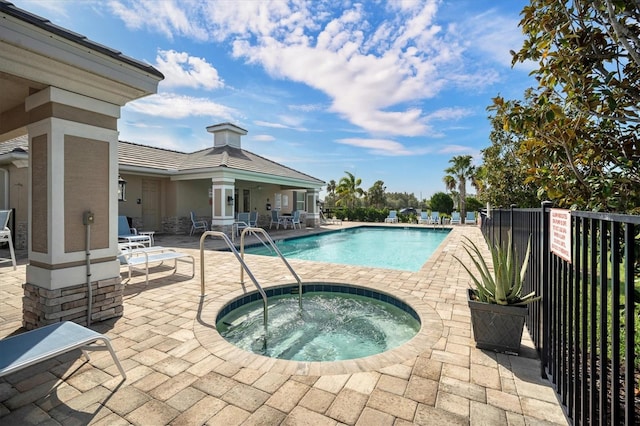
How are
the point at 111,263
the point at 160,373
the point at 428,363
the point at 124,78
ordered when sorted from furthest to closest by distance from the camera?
the point at 111,263 < the point at 124,78 < the point at 428,363 < the point at 160,373

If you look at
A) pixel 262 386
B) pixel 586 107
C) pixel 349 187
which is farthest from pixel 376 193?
pixel 262 386

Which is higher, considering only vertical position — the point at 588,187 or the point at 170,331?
the point at 588,187

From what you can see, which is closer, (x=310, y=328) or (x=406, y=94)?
(x=310, y=328)

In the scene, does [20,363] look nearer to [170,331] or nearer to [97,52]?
[170,331]

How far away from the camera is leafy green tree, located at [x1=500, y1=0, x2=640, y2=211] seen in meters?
2.54

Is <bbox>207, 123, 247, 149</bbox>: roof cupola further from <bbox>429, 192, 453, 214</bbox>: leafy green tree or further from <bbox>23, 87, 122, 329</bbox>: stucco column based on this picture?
<bbox>429, 192, 453, 214</bbox>: leafy green tree

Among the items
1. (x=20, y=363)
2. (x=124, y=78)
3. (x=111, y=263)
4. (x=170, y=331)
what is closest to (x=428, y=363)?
(x=170, y=331)

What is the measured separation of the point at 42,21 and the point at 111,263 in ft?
8.94

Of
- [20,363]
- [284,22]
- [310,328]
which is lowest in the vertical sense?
[310,328]

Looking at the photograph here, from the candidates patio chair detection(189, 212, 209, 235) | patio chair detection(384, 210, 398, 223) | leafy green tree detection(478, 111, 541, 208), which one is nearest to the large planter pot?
leafy green tree detection(478, 111, 541, 208)

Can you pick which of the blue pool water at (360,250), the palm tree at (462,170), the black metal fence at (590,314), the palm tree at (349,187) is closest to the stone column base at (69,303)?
the black metal fence at (590,314)

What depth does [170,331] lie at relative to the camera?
11.5ft

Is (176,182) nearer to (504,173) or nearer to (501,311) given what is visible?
(504,173)

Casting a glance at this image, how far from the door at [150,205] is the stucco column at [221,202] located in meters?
3.66
